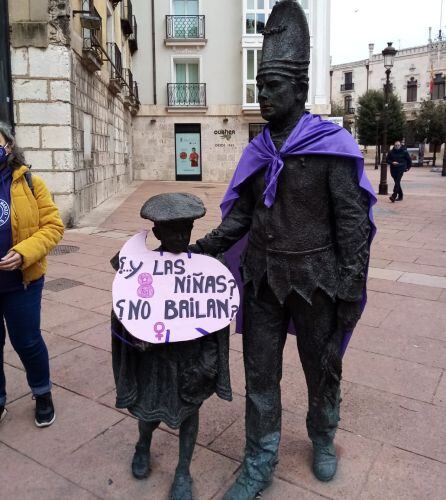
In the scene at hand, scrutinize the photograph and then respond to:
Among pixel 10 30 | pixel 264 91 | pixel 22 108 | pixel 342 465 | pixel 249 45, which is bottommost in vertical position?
pixel 342 465

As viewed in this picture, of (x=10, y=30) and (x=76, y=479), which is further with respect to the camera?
(x=10, y=30)

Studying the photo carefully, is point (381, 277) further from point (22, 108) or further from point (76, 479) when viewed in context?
point (22, 108)

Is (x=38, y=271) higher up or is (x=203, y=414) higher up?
(x=38, y=271)

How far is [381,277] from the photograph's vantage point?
6734mm

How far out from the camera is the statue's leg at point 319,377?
94.0 inches

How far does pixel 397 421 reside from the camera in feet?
10.3

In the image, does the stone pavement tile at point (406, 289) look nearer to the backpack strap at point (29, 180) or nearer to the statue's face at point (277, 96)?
the statue's face at point (277, 96)

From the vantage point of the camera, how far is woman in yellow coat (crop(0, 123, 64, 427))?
2.81 metres

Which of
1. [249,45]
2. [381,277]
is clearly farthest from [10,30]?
[249,45]

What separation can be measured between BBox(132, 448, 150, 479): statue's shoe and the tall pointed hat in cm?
196

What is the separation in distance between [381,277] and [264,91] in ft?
16.6

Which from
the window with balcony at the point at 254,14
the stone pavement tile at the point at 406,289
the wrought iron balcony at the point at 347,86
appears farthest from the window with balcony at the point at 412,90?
the stone pavement tile at the point at 406,289

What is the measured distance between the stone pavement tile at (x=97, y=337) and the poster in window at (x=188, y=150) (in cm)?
2231

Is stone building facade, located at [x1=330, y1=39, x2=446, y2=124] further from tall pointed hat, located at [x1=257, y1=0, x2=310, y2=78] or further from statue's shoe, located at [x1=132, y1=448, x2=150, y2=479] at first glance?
statue's shoe, located at [x1=132, y1=448, x2=150, y2=479]
